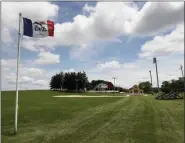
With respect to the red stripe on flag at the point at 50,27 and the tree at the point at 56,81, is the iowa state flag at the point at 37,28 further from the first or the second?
the tree at the point at 56,81

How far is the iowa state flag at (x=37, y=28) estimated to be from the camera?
1164 centimetres

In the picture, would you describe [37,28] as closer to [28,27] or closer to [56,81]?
[28,27]

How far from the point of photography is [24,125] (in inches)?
525

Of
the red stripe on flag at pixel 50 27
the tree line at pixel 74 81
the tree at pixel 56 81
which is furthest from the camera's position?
the tree at pixel 56 81

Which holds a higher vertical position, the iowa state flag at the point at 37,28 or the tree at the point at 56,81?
the tree at the point at 56,81

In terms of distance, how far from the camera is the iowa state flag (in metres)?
11.6

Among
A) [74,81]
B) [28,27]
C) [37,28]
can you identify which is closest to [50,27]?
[37,28]

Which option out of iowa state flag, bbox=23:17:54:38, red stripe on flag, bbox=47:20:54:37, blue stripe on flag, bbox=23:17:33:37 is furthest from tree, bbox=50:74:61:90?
blue stripe on flag, bbox=23:17:33:37

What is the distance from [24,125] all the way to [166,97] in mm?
34571

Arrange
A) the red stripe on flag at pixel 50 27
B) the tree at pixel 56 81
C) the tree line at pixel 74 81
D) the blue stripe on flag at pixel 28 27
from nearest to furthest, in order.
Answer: the blue stripe on flag at pixel 28 27 → the red stripe on flag at pixel 50 27 → the tree line at pixel 74 81 → the tree at pixel 56 81

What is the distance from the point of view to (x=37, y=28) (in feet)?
38.8

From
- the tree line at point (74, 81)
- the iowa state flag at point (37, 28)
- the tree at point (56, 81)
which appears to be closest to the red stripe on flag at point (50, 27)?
the iowa state flag at point (37, 28)

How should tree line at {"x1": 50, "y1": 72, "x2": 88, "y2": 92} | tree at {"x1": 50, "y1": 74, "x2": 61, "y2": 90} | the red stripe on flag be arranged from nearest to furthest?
the red stripe on flag, tree line at {"x1": 50, "y1": 72, "x2": 88, "y2": 92}, tree at {"x1": 50, "y1": 74, "x2": 61, "y2": 90}

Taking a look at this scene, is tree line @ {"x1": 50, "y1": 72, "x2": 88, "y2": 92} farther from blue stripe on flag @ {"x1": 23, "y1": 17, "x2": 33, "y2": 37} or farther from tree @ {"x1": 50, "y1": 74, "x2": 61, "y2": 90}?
blue stripe on flag @ {"x1": 23, "y1": 17, "x2": 33, "y2": 37}
